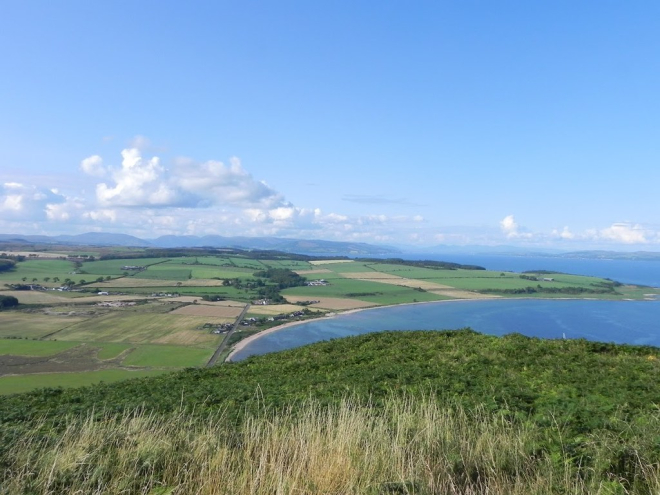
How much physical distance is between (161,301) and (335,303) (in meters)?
32.3

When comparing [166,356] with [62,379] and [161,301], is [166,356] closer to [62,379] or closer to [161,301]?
[62,379]

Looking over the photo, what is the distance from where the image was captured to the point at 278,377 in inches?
502

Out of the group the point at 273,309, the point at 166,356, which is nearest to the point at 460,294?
the point at 273,309

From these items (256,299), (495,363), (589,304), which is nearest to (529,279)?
(589,304)

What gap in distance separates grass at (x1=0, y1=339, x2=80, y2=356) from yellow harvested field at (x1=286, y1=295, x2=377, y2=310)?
4194 centimetres

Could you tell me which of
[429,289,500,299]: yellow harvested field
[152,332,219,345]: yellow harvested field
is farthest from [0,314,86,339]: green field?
[429,289,500,299]: yellow harvested field

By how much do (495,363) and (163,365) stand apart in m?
32.9

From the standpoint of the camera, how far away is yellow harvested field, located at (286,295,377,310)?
248ft

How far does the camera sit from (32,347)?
129 feet

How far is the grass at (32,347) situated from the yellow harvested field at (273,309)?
1165 inches

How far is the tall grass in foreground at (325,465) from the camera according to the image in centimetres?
343

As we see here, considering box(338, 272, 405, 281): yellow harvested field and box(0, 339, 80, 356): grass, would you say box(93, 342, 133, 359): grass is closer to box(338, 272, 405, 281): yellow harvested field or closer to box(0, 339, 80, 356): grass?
box(0, 339, 80, 356): grass

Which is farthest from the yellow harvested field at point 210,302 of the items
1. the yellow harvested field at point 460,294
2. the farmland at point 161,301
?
the yellow harvested field at point 460,294

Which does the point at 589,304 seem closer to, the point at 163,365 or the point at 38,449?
the point at 163,365
